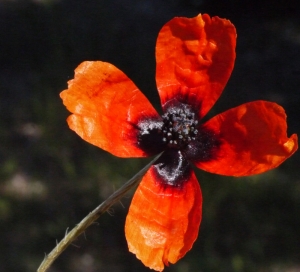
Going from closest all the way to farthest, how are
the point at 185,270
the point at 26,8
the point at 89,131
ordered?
the point at 89,131
the point at 185,270
the point at 26,8

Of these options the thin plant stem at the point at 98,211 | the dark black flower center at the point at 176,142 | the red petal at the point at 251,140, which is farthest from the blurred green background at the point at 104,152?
the thin plant stem at the point at 98,211

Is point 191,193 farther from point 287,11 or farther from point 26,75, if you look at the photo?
point 287,11

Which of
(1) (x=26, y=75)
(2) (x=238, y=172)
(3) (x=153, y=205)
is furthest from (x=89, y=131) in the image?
(1) (x=26, y=75)

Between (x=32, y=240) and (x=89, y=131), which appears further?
(x=32, y=240)

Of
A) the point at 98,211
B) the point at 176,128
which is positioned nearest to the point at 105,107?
the point at 176,128

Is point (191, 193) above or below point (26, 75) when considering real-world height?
above

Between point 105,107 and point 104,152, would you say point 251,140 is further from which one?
point 104,152
